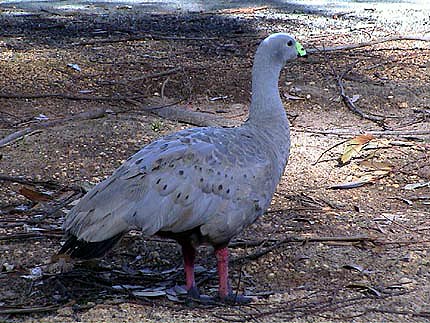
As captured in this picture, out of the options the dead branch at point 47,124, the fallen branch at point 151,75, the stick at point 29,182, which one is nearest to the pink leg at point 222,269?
the stick at point 29,182

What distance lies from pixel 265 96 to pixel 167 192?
0.99m

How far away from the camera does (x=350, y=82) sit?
29.7ft

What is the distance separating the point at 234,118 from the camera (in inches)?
307

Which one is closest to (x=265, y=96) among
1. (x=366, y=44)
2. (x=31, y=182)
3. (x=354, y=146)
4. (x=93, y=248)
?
(x=93, y=248)

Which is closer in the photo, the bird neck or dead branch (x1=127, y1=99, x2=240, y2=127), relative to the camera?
the bird neck

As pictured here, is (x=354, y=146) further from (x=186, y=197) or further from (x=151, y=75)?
(x=186, y=197)

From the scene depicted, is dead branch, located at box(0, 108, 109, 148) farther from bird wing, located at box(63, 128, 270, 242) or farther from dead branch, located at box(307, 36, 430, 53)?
dead branch, located at box(307, 36, 430, 53)

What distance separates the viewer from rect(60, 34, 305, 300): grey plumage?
13.5ft

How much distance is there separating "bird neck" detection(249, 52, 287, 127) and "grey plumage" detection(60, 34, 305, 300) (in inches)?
11.4

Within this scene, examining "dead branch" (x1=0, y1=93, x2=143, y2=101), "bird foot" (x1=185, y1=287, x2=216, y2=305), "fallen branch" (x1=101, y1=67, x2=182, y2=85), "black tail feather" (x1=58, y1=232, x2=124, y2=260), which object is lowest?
"bird foot" (x1=185, y1=287, x2=216, y2=305)

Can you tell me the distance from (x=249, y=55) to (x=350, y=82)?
1.64m

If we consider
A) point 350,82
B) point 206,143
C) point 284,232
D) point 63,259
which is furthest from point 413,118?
point 63,259

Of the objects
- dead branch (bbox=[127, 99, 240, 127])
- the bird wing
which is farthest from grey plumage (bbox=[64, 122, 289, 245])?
dead branch (bbox=[127, 99, 240, 127])

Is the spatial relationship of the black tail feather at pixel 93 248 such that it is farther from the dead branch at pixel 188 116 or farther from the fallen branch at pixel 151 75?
the fallen branch at pixel 151 75
